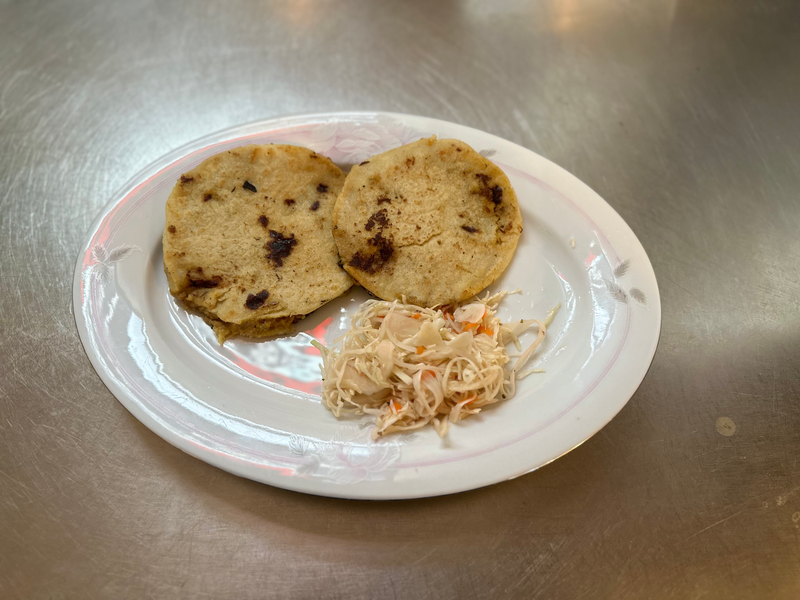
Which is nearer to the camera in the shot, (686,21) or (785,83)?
(785,83)

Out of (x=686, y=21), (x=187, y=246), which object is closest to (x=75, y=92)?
(x=187, y=246)

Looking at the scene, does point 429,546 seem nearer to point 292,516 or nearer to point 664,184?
point 292,516

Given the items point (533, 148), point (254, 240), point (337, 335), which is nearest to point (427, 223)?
point (337, 335)

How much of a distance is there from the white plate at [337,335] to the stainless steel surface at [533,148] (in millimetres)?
239

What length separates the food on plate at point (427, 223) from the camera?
2.03 meters

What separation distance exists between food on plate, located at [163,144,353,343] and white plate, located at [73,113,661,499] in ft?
0.34

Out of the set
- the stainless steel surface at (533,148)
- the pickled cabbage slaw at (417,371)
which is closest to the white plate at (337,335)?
the pickled cabbage slaw at (417,371)

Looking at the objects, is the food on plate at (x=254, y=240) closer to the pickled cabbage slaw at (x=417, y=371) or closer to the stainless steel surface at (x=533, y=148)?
the pickled cabbage slaw at (x=417, y=371)

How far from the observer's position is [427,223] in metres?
2.12

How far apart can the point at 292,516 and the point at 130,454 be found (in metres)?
0.60

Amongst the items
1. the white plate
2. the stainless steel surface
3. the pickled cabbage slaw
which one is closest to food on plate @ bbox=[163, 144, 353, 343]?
the white plate

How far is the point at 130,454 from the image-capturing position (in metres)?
1.87

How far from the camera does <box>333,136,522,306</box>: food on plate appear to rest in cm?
203

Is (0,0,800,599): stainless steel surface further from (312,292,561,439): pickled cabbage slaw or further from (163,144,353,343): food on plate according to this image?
(163,144,353,343): food on plate
